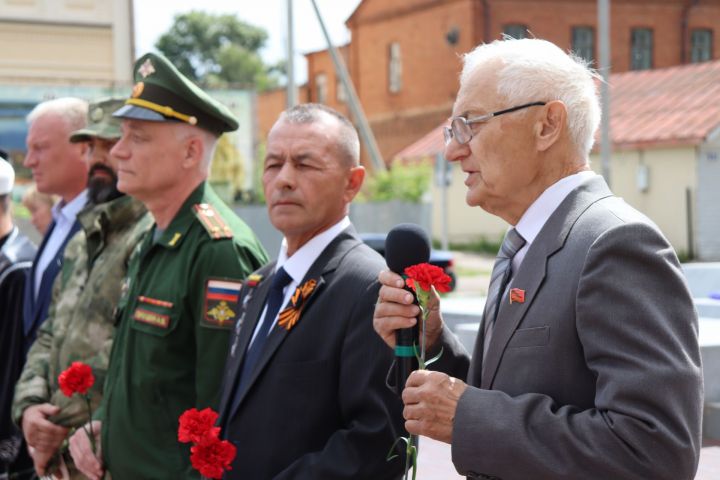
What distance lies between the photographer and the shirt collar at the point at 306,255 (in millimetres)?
3684

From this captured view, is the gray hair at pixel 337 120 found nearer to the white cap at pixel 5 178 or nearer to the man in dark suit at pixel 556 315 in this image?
the man in dark suit at pixel 556 315

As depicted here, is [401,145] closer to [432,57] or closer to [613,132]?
[432,57]

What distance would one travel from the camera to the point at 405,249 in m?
2.80

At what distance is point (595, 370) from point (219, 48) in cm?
8533

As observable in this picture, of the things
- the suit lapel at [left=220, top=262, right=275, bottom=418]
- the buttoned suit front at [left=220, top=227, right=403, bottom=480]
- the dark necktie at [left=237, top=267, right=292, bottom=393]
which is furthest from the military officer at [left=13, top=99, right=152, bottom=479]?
the buttoned suit front at [left=220, top=227, right=403, bottom=480]

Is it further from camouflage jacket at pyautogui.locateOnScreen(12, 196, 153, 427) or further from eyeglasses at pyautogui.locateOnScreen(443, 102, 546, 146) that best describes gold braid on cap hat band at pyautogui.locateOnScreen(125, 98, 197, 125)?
eyeglasses at pyautogui.locateOnScreen(443, 102, 546, 146)

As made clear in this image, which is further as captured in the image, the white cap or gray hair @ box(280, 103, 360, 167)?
the white cap

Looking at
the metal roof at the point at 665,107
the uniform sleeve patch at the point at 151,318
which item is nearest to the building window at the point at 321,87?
the metal roof at the point at 665,107

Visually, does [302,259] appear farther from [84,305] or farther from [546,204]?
[84,305]

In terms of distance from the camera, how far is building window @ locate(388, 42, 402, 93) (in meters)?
42.9

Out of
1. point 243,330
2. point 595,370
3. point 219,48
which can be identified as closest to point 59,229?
point 243,330

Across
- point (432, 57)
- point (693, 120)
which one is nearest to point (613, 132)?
point (693, 120)

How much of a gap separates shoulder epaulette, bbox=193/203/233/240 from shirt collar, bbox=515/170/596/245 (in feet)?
5.61

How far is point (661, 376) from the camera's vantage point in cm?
227
